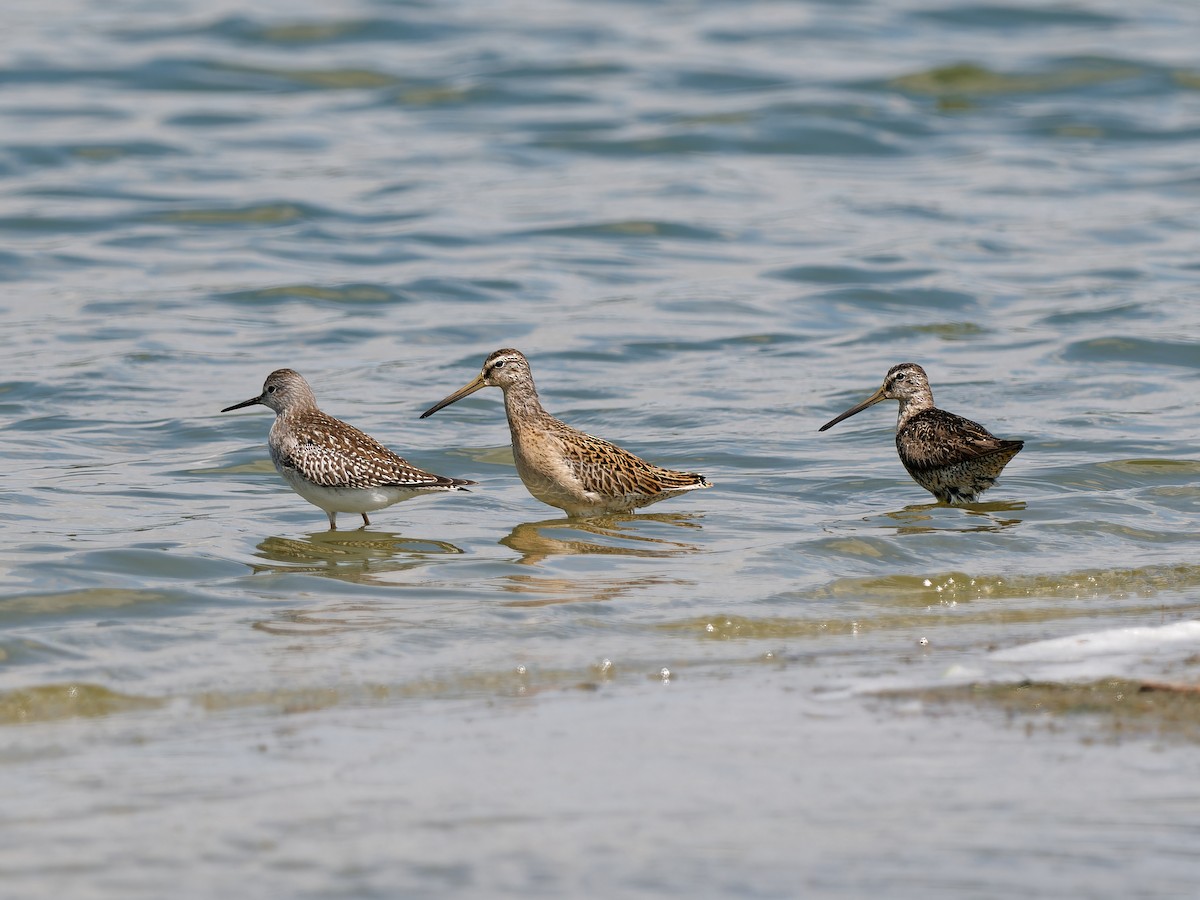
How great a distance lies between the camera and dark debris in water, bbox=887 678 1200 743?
18.9 feet

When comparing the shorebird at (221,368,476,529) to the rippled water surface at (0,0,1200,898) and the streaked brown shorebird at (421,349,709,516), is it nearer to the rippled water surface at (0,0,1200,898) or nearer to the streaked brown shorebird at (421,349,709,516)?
the rippled water surface at (0,0,1200,898)

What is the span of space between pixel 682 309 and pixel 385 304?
9.62ft

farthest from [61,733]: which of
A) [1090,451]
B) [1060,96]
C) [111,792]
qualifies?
[1060,96]

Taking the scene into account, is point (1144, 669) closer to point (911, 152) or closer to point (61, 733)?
point (61, 733)

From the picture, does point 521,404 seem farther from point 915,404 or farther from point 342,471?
point 915,404

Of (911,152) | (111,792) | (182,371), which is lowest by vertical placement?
(111,792)

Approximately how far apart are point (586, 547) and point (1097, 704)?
4304 millimetres

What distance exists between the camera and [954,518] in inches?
417

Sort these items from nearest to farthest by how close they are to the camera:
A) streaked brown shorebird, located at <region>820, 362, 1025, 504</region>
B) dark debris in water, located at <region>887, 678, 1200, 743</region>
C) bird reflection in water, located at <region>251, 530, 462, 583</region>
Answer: dark debris in water, located at <region>887, 678, 1200, 743</region> → bird reflection in water, located at <region>251, 530, 462, 583</region> → streaked brown shorebird, located at <region>820, 362, 1025, 504</region>

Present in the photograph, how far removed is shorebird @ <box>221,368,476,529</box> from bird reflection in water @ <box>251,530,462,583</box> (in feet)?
0.76

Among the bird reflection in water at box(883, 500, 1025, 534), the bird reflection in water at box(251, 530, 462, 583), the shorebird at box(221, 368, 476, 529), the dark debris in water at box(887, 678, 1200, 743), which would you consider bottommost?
the dark debris in water at box(887, 678, 1200, 743)

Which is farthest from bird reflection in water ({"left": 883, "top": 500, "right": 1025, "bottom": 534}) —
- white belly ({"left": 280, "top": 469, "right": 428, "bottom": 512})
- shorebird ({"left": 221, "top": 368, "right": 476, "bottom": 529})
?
white belly ({"left": 280, "top": 469, "right": 428, "bottom": 512})

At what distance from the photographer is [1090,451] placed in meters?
12.4

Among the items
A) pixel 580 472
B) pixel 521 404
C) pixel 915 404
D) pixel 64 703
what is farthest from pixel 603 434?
pixel 64 703
